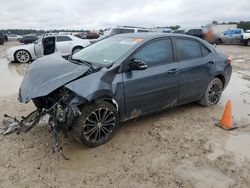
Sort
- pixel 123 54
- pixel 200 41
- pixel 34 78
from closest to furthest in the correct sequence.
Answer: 1. pixel 34 78
2. pixel 123 54
3. pixel 200 41

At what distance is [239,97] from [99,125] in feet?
15.1

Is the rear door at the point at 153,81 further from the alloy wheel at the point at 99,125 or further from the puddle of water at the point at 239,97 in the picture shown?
the puddle of water at the point at 239,97

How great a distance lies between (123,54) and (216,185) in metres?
2.38

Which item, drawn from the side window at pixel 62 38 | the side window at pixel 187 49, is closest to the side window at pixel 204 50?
the side window at pixel 187 49

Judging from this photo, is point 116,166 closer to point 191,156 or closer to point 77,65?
point 191,156

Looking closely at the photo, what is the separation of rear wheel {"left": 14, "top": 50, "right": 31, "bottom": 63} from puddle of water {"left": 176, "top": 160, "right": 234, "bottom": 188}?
1191 centimetres

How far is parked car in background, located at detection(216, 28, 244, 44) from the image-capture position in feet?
88.8

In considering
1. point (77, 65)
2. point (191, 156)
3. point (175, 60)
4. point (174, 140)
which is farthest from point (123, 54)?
point (191, 156)

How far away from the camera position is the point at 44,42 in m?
13.8

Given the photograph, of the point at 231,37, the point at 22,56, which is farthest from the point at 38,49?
the point at 231,37

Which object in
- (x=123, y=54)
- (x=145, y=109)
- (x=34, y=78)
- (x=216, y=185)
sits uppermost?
(x=123, y=54)

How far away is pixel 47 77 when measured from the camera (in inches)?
161

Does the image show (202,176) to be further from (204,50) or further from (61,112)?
(204,50)

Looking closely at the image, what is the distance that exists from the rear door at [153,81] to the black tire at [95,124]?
362 millimetres
